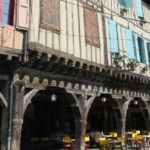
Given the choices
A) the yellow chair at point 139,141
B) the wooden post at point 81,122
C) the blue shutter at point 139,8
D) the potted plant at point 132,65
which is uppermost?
the blue shutter at point 139,8

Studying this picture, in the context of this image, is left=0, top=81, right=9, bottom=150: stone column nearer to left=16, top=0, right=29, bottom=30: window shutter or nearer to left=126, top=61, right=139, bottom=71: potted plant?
left=16, top=0, right=29, bottom=30: window shutter

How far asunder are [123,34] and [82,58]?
385cm

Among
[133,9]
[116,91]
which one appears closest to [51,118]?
[116,91]

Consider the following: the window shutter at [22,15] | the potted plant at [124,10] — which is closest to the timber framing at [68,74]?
the window shutter at [22,15]

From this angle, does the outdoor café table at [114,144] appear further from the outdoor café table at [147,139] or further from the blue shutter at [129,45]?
the blue shutter at [129,45]

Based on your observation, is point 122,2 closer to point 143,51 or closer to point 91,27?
point 143,51

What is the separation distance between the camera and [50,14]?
7.34 meters

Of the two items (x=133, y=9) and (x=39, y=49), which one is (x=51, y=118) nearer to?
(x=39, y=49)

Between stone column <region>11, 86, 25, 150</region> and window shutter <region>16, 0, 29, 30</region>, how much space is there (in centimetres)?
191

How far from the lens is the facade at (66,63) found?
6.09 m

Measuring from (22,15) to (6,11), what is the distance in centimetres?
50

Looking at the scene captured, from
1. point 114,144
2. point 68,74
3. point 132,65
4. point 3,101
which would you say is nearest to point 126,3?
point 132,65

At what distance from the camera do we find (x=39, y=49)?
21.7 feet

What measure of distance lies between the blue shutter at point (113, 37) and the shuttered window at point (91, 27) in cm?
97
